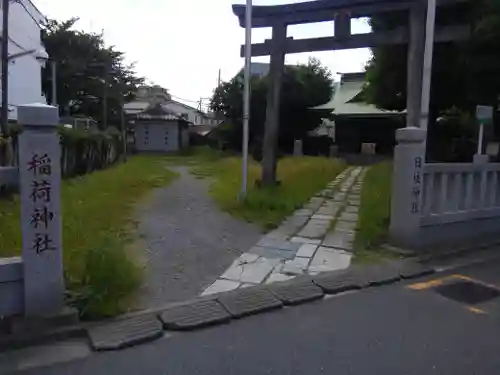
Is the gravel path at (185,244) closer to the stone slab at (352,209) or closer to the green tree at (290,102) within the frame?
the stone slab at (352,209)

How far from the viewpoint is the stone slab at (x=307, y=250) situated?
549 cm

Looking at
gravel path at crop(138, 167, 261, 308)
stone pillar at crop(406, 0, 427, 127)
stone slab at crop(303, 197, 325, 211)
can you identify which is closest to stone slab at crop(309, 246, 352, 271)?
gravel path at crop(138, 167, 261, 308)

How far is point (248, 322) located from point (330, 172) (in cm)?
1195

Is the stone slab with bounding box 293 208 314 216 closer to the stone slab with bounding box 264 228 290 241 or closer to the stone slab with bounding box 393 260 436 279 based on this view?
the stone slab with bounding box 264 228 290 241

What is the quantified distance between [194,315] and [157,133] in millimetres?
30656

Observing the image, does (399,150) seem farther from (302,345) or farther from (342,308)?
(302,345)

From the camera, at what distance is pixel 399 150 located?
5.46m

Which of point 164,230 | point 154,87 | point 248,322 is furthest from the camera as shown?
point 154,87

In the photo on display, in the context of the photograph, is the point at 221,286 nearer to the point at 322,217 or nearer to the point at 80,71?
the point at 322,217

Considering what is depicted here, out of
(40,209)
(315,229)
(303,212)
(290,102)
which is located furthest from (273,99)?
(290,102)

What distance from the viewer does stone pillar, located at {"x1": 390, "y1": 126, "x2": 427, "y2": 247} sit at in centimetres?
539

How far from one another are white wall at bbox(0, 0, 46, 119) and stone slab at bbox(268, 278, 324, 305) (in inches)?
684

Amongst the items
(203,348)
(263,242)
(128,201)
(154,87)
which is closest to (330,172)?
(128,201)

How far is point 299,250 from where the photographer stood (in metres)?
5.70
